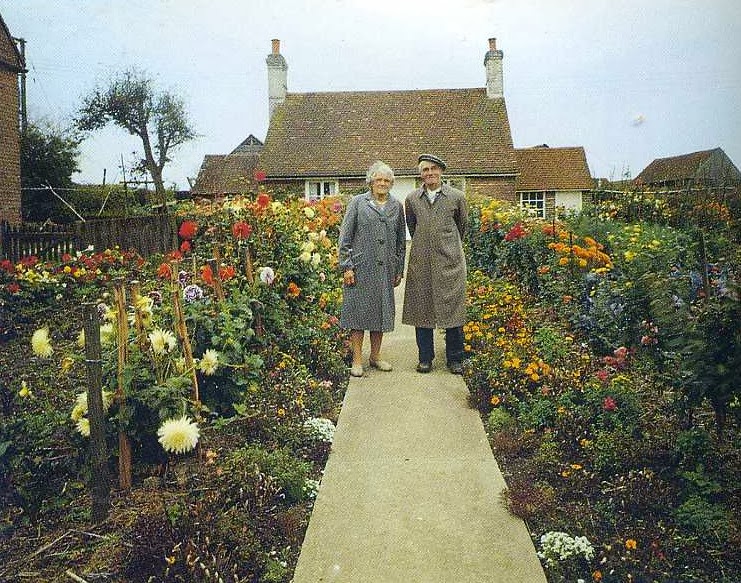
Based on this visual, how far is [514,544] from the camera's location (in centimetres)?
316

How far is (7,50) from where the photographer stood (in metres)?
4.18

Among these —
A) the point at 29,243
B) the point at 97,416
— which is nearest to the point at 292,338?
the point at 97,416

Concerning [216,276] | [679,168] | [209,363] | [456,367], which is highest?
[679,168]

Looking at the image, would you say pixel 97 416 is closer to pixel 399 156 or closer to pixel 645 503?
pixel 645 503

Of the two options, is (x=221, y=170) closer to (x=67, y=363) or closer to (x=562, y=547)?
(x=67, y=363)

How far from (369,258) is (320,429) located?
166 centimetres

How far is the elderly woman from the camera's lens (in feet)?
18.3

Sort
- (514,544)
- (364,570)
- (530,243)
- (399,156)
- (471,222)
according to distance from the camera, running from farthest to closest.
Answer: (399,156)
(471,222)
(530,243)
(514,544)
(364,570)

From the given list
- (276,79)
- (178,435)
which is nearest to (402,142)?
(276,79)

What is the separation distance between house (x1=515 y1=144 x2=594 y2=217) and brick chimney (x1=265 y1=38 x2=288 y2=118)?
1041 cm

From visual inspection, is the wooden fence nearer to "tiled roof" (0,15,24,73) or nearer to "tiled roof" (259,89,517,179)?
"tiled roof" (0,15,24,73)

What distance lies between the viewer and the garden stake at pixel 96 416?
3127 millimetres

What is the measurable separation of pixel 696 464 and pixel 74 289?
303 inches

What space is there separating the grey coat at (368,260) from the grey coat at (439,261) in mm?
272
